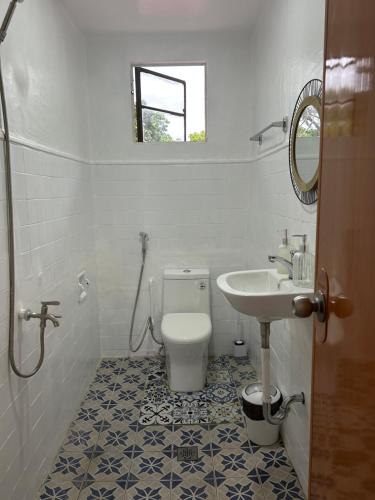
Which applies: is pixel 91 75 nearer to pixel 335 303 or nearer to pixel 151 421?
pixel 151 421

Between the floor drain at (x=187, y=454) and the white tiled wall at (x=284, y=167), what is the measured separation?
486mm

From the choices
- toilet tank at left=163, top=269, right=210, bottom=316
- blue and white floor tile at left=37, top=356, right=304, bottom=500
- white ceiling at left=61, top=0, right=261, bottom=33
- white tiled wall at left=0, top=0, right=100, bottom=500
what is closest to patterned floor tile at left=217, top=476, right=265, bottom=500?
blue and white floor tile at left=37, top=356, right=304, bottom=500

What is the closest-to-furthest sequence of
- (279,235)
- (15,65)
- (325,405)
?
(325,405) → (15,65) → (279,235)

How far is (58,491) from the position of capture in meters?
1.71

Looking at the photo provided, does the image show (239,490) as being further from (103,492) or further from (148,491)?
(103,492)

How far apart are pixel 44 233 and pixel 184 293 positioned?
122 centimetres

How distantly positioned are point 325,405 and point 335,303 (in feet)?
0.83

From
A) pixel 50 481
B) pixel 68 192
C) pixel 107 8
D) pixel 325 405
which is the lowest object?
pixel 50 481

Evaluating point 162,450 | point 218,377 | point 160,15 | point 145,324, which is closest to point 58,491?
point 162,450

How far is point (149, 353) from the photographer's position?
3.06 metres

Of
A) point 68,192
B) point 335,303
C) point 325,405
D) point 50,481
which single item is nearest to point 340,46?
point 335,303

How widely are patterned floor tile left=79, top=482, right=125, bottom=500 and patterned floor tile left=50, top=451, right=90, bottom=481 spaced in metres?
0.11

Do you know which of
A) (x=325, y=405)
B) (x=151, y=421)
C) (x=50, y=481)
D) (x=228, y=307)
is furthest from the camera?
(x=228, y=307)

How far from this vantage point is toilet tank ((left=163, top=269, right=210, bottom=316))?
110 inches
